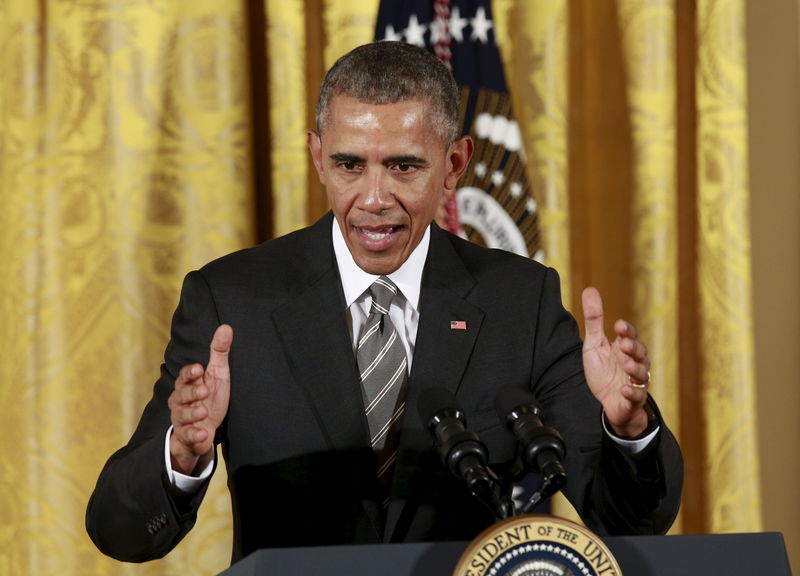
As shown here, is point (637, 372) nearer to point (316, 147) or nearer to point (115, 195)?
point (316, 147)

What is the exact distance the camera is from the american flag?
8.04 ft

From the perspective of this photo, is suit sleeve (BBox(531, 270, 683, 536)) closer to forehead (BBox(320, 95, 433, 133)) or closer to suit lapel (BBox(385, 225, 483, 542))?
suit lapel (BBox(385, 225, 483, 542))

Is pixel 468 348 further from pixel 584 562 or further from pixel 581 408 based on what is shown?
pixel 584 562

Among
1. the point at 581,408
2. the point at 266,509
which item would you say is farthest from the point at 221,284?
the point at 581,408

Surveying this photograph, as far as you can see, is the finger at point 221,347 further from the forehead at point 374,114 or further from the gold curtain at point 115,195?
the gold curtain at point 115,195

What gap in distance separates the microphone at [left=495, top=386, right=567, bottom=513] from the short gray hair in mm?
585

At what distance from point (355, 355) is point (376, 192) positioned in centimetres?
26

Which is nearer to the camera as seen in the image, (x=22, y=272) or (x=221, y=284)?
(x=221, y=284)

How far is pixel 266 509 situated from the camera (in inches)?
64.5

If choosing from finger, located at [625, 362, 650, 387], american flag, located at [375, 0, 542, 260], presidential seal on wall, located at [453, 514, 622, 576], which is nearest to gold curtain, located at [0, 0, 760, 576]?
american flag, located at [375, 0, 542, 260]

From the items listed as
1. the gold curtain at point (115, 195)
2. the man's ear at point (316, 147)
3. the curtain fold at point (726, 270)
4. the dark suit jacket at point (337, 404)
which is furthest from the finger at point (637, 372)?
the curtain fold at point (726, 270)

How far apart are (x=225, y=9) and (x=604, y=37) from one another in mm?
934

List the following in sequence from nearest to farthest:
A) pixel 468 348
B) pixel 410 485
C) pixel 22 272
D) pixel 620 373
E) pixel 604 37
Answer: pixel 620 373
pixel 410 485
pixel 468 348
pixel 22 272
pixel 604 37

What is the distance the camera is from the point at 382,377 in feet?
5.55
